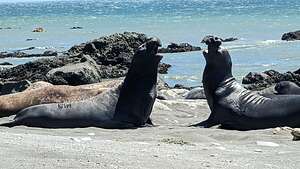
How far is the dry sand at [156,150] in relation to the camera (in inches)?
190

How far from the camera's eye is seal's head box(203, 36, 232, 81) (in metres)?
9.39

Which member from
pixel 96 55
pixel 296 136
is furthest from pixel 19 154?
pixel 96 55

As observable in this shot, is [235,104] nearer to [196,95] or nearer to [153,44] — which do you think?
[153,44]

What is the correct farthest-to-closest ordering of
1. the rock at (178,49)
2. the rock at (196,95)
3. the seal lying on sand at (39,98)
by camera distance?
1. the rock at (178,49)
2. the rock at (196,95)
3. the seal lying on sand at (39,98)

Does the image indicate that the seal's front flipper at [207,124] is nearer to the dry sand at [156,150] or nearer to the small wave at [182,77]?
the dry sand at [156,150]

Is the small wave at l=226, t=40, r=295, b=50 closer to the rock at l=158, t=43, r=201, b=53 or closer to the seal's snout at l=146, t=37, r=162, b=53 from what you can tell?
the rock at l=158, t=43, r=201, b=53

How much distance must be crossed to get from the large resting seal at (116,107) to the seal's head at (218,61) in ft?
2.49

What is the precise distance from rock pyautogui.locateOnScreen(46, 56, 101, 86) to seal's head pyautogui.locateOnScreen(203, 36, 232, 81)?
6096 millimetres

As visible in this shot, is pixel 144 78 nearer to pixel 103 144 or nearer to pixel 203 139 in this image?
pixel 203 139

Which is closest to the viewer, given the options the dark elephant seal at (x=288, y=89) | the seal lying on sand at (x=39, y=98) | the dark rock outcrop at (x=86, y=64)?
the dark elephant seal at (x=288, y=89)

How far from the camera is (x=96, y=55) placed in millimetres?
19625

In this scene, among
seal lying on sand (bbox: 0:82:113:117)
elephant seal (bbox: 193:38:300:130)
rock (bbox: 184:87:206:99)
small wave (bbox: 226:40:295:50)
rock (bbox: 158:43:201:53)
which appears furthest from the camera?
small wave (bbox: 226:40:295:50)

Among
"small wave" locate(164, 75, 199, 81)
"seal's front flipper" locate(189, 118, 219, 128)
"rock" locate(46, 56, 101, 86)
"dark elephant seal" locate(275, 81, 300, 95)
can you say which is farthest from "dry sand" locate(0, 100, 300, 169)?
"small wave" locate(164, 75, 199, 81)

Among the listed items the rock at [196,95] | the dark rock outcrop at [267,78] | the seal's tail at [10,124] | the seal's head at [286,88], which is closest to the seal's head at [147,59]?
the seal's tail at [10,124]
